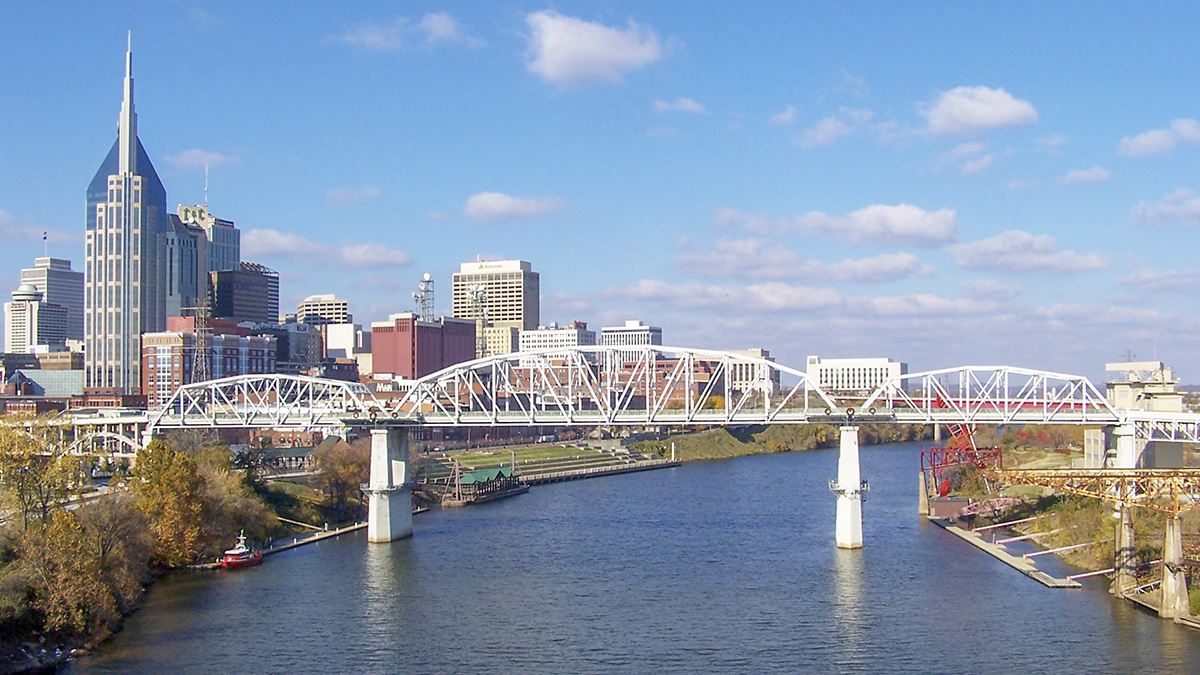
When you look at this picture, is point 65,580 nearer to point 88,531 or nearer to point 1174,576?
point 88,531

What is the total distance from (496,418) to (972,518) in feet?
117

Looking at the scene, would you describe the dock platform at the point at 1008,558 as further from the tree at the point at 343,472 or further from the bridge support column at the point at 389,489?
the tree at the point at 343,472

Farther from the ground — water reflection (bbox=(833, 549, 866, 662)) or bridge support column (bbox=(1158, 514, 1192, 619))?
bridge support column (bbox=(1158, 514, 1192, 619))

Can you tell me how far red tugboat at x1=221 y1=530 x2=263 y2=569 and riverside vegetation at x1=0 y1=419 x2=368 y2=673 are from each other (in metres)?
1.20

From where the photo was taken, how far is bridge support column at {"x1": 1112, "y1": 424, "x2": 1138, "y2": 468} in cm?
8462

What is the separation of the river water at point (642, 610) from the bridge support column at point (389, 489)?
171 centimetres

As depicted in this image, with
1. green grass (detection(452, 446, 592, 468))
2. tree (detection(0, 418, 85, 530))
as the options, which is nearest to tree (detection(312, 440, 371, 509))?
green grass (detection(452, 446, 592, 468))

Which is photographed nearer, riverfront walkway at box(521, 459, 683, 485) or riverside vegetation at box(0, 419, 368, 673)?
riverside vegetation at box(0, 419, 368, 673)

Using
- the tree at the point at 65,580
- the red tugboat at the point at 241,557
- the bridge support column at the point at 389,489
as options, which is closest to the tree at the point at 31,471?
the tree at the point at 65,580

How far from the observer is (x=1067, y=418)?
8519 centimetres

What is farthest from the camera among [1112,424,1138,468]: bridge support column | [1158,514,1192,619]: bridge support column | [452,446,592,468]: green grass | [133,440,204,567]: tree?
[452,446,592,468]: green grass

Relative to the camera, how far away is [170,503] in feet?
232

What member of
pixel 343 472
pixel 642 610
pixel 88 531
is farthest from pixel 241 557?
pixel 343 472

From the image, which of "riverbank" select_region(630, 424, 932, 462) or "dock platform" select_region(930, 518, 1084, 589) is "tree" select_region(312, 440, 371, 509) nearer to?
"dock platform" select_region(930, 518, 1084, 589)
